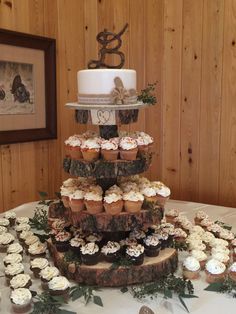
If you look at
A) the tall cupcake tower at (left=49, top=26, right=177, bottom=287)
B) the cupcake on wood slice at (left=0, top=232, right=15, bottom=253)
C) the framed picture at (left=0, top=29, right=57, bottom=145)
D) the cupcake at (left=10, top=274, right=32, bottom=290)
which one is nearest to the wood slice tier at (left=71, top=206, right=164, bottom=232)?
the tall cupcake tower at (left=49, top=26, right=177, bottom=287)

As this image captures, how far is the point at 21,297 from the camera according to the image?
3.12ft

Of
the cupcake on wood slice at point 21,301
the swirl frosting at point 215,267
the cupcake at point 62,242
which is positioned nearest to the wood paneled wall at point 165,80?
the cupcake at point 62,242

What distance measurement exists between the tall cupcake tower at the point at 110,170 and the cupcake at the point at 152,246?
2 cm

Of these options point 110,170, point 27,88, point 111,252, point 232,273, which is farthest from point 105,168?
point 27,88

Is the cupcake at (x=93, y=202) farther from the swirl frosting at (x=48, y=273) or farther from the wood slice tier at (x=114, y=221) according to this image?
the swirl frosting at (x=48, y=273)

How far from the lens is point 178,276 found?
1.16 m

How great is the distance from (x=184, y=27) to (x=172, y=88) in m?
0.34

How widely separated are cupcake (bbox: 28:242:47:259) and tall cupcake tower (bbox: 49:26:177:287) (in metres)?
0.10

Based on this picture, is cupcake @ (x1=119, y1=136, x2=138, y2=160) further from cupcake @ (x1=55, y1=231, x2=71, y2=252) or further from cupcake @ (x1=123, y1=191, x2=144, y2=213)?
cupcake @ (x1=55, y1=231, x2=71, y2=252)

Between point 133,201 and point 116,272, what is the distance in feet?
0.69

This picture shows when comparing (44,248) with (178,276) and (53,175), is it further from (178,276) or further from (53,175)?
(53,175)

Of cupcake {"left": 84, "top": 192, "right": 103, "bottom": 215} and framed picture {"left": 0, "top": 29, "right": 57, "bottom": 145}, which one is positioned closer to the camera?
cupcake {"left": 84, "top": 192, "right": 103, "bottom": 215}

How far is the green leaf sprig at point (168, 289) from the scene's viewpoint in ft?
3.36

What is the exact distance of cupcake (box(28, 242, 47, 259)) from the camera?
1.26 m
